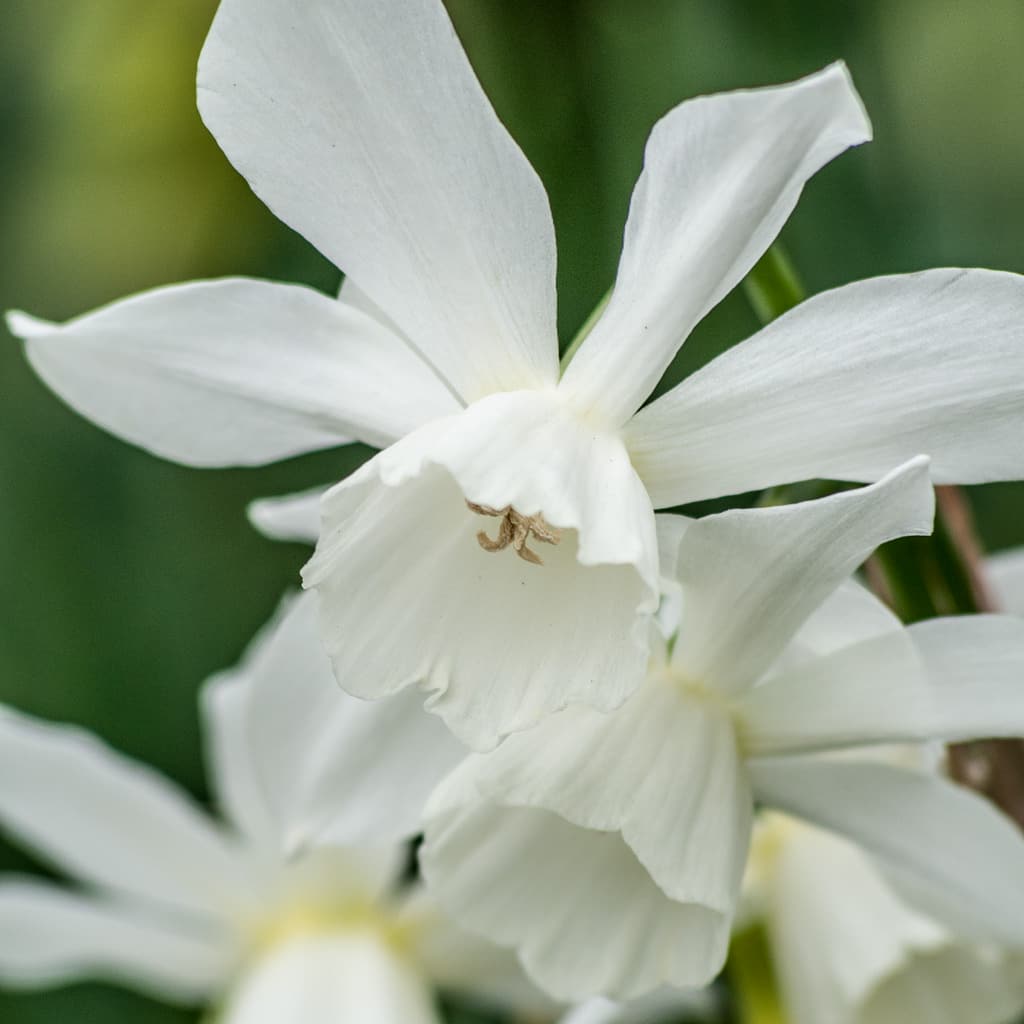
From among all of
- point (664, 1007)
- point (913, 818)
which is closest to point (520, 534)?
point (913, 818)

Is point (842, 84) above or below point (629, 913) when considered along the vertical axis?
above

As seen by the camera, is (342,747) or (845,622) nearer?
(845,622)

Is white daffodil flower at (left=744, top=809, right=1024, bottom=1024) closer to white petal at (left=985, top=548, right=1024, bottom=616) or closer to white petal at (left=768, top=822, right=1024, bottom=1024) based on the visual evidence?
white petal at (left=768, top=822, right=1024, bottom=1024)

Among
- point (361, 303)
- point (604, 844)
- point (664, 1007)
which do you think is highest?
point (361, 303)

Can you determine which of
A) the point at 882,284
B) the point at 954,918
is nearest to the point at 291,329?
A: the point at 882,284

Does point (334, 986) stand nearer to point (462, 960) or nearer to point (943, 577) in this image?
point (462, 960)

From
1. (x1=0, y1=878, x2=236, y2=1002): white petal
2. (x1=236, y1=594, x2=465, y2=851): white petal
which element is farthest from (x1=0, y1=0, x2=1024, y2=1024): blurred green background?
(x1=236, y1=594, x2=465, y2=851): white petal

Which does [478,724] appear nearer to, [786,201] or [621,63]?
[786,201]
